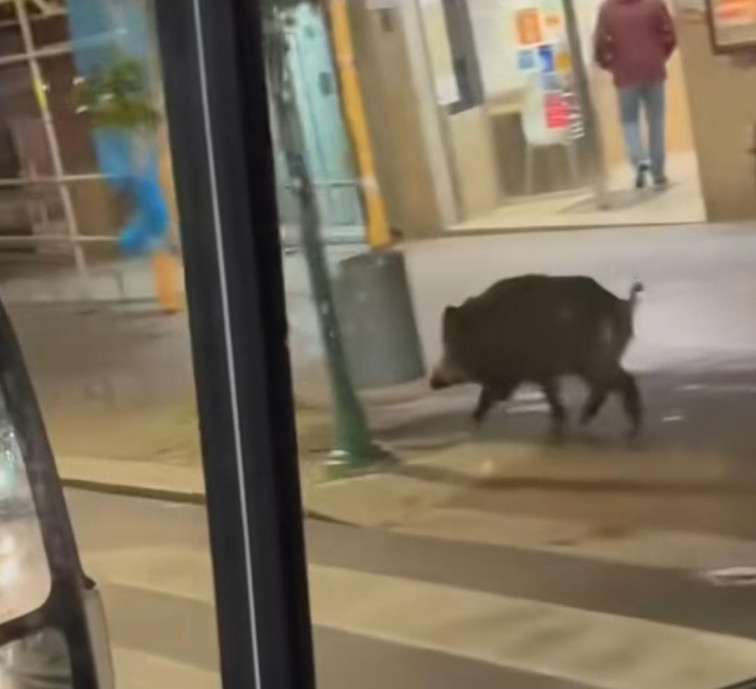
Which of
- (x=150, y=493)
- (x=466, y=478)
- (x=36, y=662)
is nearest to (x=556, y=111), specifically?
(x=466, y=478)

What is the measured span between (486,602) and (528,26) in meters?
0.41

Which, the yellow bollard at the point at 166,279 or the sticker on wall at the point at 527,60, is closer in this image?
the yellow bollard at the point at 166,279

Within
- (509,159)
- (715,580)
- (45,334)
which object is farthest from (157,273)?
(715,580)

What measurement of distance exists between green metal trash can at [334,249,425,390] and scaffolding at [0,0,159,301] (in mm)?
168

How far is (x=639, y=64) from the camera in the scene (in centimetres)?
109

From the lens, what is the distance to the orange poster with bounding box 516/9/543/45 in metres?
1.04

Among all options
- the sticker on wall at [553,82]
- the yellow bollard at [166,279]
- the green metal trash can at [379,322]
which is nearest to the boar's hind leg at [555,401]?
the green metal trash can at [379,322]

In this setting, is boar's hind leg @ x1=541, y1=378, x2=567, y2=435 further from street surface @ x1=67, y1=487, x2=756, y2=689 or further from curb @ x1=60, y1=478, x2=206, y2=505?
curb @ x1=60, y1=478, x2=206, y2=505

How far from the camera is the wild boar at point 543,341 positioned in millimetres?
1071

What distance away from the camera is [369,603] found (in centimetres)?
109

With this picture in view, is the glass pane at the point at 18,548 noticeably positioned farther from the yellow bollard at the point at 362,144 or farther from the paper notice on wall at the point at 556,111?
the paper notice on wall at the point at 556,111

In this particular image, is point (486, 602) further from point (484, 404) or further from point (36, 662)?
point (36, 662)

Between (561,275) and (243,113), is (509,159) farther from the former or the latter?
(243,113)

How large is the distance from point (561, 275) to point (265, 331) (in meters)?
0.29
